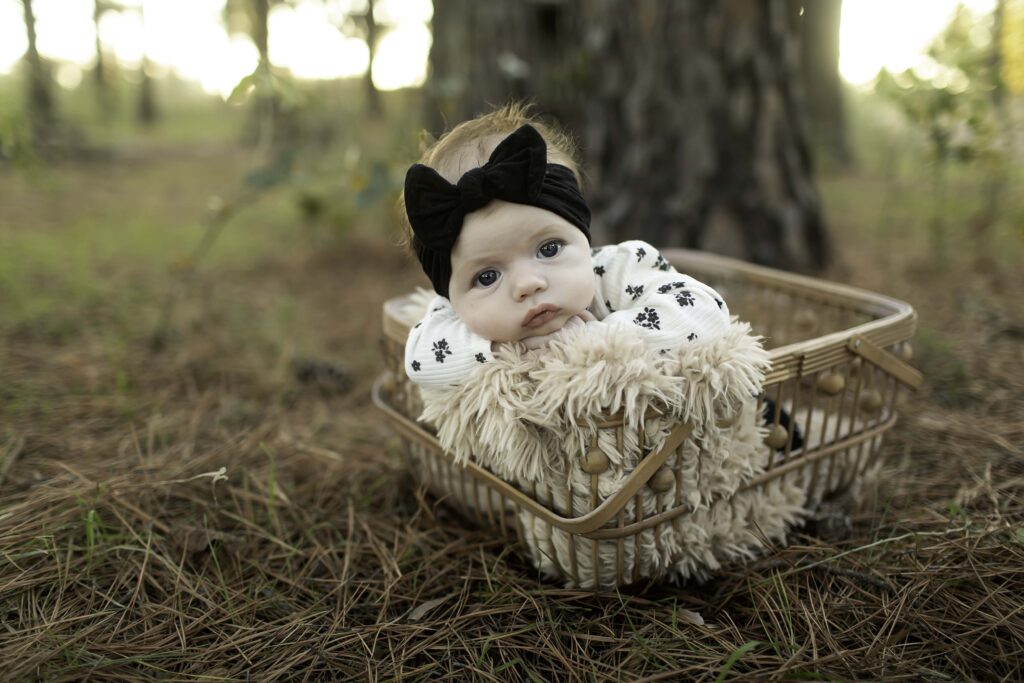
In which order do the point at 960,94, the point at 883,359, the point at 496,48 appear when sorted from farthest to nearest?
the point at 496,48
the point at 960,94
the point at 883,359

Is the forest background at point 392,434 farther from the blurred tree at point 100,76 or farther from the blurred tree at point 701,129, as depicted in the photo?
the blurred tree at point 100,76

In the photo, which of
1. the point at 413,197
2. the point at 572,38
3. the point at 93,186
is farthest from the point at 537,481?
the point at 93,186

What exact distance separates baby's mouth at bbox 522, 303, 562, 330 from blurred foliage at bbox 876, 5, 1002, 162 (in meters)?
2.29

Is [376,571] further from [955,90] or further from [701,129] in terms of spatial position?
[955,90]

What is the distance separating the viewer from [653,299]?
135cm

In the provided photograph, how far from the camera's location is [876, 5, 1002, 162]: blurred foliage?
9.02 feet

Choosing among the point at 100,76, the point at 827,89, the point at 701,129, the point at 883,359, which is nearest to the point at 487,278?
the point at 883,359

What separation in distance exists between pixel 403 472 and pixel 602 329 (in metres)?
0.90

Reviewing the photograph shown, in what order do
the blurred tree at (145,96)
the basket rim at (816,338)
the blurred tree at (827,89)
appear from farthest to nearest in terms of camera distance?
the blurred tree at (145,96)
the blurred tree at (827,89)
the basket rim at (816,338)

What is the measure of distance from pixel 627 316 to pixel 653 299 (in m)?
0.06

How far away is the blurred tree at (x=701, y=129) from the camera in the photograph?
2770 mm

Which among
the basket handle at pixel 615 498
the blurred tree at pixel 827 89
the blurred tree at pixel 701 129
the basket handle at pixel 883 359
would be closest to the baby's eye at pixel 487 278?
the basket handle at pixel 615 498

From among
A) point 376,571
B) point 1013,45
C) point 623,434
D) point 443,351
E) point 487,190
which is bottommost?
point 376,571

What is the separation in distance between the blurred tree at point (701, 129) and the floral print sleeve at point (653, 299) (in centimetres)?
150
